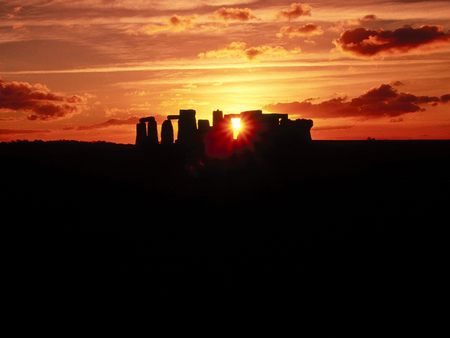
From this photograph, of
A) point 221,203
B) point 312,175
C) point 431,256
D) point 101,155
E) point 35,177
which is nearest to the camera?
point 431,256

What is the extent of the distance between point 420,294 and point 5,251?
36.1 ft

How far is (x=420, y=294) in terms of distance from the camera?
45.2ft

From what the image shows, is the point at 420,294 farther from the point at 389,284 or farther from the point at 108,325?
the point at 108,325

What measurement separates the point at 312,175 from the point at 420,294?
47.0ft

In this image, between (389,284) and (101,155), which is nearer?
(389,284)

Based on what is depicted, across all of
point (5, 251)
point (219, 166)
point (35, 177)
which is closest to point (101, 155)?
point (219, 166)

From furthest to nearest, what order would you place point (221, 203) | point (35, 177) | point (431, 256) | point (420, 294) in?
point (35, 177) → point (221, 203) → point (431, 256) → point (420, 294)

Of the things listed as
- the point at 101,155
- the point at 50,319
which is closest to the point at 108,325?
the point at 50,319

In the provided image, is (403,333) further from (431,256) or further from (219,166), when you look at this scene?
(219,166)

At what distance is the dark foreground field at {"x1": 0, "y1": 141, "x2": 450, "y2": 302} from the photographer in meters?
14.9

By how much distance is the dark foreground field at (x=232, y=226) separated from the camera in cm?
1493

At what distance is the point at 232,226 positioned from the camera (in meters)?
18.9

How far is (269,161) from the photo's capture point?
33562 mm

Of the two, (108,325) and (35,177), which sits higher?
(35,177)
